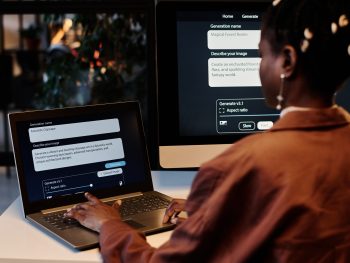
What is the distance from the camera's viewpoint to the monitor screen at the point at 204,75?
1614mm

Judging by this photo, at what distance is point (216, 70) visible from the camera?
1.63 metres

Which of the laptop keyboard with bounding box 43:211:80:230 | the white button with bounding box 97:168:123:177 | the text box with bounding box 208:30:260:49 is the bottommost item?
the laptop keyboard with bounding box 43:211:80:230

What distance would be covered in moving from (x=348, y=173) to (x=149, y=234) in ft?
1.67

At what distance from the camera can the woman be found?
0.92 metres

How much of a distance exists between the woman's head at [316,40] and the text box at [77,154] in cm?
66

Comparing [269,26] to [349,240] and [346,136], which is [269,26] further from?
[349,240]

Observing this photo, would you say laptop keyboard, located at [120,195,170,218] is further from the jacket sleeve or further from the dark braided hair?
the dark braided hair

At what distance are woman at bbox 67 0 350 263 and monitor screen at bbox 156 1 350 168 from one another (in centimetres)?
62

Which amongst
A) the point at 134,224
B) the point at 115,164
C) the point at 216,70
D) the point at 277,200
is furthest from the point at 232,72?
the point at 277,200

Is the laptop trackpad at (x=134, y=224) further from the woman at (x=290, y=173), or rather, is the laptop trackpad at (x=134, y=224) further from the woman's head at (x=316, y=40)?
the woman's head at (x=316, y=40)

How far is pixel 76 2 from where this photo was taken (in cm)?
184

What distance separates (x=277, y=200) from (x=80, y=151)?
71 centimetres

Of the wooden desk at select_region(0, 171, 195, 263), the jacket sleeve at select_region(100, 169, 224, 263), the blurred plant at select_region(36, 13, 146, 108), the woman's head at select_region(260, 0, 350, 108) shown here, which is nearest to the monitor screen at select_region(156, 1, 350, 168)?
the wooden desk at select_region(0, 171, 195, 263)

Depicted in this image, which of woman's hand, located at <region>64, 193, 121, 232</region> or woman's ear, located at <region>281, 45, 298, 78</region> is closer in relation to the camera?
woman's ear, located at <region>281, 45, 298, 78</region>
